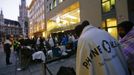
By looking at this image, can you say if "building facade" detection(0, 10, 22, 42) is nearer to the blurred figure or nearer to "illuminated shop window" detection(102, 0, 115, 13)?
"illuminated shop window" detection(102, 0, 115, 13)

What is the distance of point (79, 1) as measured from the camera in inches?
1145

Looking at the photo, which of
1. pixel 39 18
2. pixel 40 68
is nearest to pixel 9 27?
pixel 39 18

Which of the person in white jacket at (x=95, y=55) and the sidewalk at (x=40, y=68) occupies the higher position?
the person in white jacket at (x=95, y=55)

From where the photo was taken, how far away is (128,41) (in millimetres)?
3424

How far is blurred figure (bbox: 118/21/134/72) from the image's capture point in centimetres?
326

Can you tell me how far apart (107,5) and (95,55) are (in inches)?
774

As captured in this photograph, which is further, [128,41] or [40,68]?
[40,68]

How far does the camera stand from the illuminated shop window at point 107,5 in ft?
68.8

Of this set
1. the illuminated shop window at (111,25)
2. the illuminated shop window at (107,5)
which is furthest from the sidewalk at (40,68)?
the illuminated shop window at (107,5)

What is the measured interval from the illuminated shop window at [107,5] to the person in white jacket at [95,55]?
18.4 metres

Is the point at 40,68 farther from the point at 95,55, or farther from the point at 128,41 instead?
the point at 95,55

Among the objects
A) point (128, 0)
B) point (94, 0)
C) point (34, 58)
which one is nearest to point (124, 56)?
point (34, 58)

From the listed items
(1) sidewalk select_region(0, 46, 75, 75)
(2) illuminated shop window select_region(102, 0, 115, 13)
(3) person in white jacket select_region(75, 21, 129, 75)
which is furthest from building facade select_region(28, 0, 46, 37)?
(3) person in white jacket select_region(75, 21, 129, 75)

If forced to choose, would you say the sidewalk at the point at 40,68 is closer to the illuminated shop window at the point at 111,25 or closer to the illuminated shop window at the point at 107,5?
the illuminated shop window at the point at 111,25
